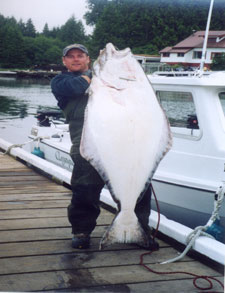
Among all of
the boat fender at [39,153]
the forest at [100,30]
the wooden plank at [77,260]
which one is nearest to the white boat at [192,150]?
the forest at [100,30]

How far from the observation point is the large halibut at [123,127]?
202 centimetres

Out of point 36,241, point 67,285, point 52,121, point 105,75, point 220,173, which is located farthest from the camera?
point 52,121

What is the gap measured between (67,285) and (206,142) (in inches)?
106

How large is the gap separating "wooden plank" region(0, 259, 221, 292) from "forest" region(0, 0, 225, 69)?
160 cm

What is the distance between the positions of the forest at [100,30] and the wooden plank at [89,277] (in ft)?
5.24

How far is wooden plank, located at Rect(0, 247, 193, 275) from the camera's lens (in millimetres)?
2412

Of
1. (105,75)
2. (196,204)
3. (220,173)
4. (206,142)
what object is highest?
(105,75)

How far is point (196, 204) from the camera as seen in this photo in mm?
4547

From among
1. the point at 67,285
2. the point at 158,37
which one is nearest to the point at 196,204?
the point at 158,37

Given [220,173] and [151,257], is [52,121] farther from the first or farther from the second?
[151,257]

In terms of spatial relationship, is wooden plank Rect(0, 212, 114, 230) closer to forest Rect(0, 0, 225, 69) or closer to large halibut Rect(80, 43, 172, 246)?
large halibut Rect(80, 43, 172, 246)

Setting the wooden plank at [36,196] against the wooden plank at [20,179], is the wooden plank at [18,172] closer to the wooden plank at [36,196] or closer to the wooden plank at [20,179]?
the wooden plank at [20,179]

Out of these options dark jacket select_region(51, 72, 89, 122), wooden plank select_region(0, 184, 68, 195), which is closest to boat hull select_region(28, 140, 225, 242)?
wooden plank select_region(0, 184, 68, 195)

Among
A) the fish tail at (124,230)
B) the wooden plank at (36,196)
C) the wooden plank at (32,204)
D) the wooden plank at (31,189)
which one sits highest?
the fish tail at (124,230)
